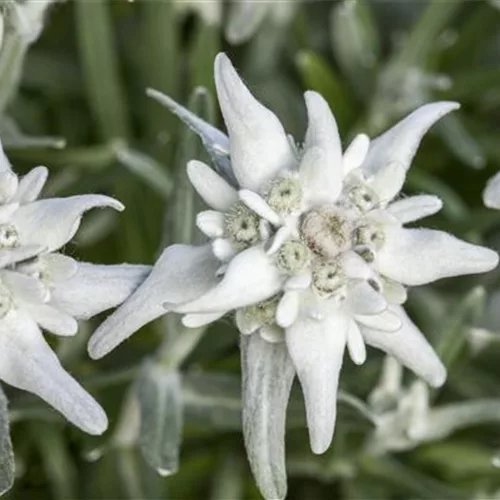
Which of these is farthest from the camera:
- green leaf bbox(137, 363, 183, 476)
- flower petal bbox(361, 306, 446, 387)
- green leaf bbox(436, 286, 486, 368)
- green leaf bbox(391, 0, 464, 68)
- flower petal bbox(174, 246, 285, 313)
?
green leaf bbox(391, 0, 464, 68)

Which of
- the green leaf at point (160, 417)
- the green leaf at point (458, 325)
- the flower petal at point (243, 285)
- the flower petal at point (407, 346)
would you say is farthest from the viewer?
the green leaf at point (458, 325)

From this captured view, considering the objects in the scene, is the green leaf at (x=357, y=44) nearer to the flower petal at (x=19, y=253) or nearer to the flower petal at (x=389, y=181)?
the flower petal at (x=389, y=181)

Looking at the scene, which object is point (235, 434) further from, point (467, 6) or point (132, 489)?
point (467, 6)

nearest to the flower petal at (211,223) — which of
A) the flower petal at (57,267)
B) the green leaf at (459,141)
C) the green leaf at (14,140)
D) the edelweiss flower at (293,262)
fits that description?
the edelweiss flower at (293,262)

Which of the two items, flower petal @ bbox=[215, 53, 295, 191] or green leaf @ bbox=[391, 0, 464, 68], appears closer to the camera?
flower petal @ bbox=[215, 53, 295, 191]

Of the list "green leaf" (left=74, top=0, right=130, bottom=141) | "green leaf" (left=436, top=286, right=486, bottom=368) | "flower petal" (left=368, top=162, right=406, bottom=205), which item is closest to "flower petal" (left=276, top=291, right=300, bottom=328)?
"flower petal" (left=368, top=162, right=406, bottom=205)

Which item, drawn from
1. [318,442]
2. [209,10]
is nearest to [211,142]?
[318,442]

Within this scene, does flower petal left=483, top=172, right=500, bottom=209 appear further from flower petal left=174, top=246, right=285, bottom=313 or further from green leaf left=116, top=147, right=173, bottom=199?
green leaf left=116, top=147, right=173, bottom=199

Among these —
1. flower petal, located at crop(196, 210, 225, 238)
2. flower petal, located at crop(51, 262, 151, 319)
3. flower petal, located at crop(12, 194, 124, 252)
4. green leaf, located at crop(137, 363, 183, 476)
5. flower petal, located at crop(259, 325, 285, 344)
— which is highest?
flower petal, located at crop(196, 210, 225, 238)
